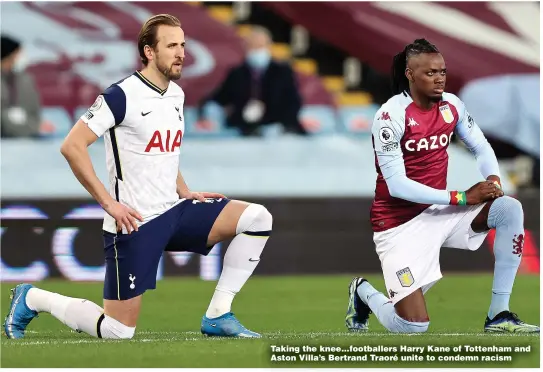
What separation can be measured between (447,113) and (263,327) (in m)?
1.96

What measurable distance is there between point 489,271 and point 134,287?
21.7 ft

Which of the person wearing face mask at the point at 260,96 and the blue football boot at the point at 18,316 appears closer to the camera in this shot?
the blue football boot at the point at 18,316

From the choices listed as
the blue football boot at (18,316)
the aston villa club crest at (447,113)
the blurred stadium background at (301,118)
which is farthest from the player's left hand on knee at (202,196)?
the blurred stadium background at (301,118)

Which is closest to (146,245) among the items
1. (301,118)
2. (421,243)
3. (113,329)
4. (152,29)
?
(113,329)

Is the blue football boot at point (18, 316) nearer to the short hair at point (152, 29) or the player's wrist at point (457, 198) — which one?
the short hair at point (152, 29)

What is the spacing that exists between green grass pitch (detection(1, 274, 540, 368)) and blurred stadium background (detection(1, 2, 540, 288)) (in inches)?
22.7

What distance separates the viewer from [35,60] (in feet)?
56.9

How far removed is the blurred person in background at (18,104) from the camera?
15531 mm

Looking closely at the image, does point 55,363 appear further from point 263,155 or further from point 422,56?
point 263,155

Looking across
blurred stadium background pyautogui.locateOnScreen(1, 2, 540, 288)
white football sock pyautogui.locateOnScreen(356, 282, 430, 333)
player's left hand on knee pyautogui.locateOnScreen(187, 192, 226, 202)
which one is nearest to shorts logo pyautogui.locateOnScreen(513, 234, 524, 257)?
white football sock pyautogui.locateOnScreen(356, 282, 430, 333)

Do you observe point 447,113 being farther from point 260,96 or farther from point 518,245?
point 260,96

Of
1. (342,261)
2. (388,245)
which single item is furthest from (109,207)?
(342,261)

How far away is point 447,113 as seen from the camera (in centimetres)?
795

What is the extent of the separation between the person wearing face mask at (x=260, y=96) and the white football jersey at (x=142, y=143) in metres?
8.36
